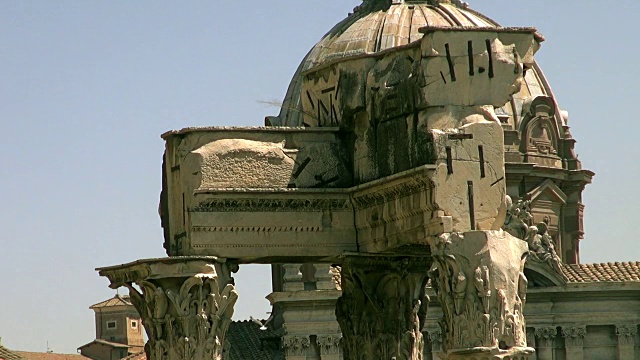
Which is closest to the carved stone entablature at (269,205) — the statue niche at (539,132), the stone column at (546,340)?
the stone column at (546,340)

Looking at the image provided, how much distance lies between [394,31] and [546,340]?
1038 cm

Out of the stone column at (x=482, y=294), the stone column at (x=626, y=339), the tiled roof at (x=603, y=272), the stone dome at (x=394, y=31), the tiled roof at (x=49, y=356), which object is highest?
the stone dome at (x=394, y=31)

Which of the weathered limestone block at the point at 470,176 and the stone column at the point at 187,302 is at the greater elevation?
the weathered limestone block at the point at 470,176

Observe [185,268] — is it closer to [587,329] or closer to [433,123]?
[433,123]

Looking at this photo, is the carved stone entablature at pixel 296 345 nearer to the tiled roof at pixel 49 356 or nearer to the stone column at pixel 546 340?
the stone column at pixel 546 340

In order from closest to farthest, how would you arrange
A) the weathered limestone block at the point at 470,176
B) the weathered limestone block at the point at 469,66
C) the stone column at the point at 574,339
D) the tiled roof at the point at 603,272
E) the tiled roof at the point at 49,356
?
1. the weathered limestone block at the point at 470,176
2. the weathered limestone block at the point at 469,66
3. the stone column at the point at 574,339
4. the tiled roof at the point at 603,272
5. the tiled roof at the point at 49,356

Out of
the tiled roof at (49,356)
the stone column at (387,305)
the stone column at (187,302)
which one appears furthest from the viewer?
the tiled roof at (49,356)

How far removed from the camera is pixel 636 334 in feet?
182

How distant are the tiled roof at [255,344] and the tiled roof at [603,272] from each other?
8194mm

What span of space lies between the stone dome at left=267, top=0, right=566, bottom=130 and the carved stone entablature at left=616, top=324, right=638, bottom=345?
281 inches

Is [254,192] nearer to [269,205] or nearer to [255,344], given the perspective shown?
[269,205]

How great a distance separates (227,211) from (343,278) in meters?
1.94

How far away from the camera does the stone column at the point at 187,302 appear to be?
18.9 meters

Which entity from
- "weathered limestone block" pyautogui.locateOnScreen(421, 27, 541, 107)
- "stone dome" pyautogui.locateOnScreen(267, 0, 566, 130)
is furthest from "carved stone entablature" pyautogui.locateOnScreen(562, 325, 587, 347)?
"weathered limestone block" pyautogui.locateOnScreen(421, 27, 541, 107)
